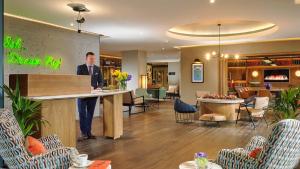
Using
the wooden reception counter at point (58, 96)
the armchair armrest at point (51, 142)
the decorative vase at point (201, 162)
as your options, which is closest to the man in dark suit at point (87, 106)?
the wooden reception counter at point (58, 96)

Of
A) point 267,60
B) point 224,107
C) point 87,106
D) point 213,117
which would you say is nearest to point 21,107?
point 87,106

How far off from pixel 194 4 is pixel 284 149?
12.2 ft

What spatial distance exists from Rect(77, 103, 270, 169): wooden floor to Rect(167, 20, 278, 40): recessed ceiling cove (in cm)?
315

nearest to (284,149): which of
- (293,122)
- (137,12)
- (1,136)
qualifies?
(293,122)

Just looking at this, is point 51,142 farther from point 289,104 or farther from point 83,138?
point 289,104

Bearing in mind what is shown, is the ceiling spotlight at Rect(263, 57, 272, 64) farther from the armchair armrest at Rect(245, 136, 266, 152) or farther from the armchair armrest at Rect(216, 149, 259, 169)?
the armchair armrest at Rect(216, 149, 259, 169)

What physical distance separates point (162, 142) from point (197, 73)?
7053mm

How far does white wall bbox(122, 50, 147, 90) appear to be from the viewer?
13.9 m

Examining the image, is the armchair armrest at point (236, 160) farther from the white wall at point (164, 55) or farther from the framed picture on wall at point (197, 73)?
the white wall at point (164, 55)

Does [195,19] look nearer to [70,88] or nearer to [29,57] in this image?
[70,88]

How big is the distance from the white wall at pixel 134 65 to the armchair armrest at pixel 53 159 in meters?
11.0

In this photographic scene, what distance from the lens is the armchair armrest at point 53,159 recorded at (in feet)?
8.73

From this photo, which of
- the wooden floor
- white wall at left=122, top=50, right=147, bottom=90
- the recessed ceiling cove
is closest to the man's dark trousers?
the wooden floor

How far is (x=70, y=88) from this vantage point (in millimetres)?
4852
